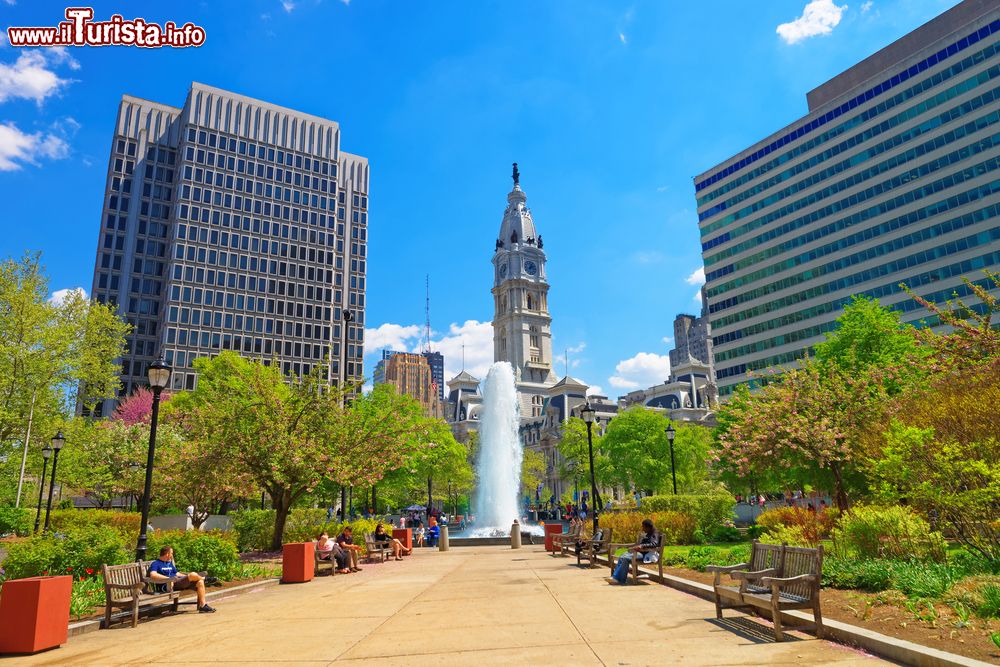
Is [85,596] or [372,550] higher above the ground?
[85,596]

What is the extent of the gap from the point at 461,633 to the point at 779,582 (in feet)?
14.4

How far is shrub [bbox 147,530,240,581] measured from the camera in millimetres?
14734

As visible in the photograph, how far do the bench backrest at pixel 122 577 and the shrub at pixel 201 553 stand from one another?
2469 millimetres

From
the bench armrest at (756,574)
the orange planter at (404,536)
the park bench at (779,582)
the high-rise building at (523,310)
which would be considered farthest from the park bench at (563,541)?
the high-rise building at (523,310)

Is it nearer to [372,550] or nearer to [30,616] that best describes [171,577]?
[30,616]

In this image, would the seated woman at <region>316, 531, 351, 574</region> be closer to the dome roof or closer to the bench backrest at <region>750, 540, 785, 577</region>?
the bench backrest at <region>750, 540, 785, 577</region>

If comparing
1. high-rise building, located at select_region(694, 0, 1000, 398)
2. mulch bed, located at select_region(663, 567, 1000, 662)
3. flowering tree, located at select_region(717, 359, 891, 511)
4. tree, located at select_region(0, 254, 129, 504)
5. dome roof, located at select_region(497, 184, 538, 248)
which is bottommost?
mulch bed, located at select_region(663, 567, 1000, 662)

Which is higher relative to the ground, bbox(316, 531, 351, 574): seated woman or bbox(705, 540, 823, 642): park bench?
bbox(705, 540, 823, 642): park bench

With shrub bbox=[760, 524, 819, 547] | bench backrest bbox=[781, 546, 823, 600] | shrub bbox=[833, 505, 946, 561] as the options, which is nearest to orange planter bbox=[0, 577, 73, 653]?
bench backrest bbox=[781, 546, 823, 600]

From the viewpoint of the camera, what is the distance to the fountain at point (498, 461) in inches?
1842

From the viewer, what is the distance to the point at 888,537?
12297mm

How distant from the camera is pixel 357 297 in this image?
107m

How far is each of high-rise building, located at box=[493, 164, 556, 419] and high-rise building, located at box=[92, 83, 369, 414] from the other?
50.1 metres

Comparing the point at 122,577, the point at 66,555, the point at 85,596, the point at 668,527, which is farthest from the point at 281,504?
the point at 668,527
